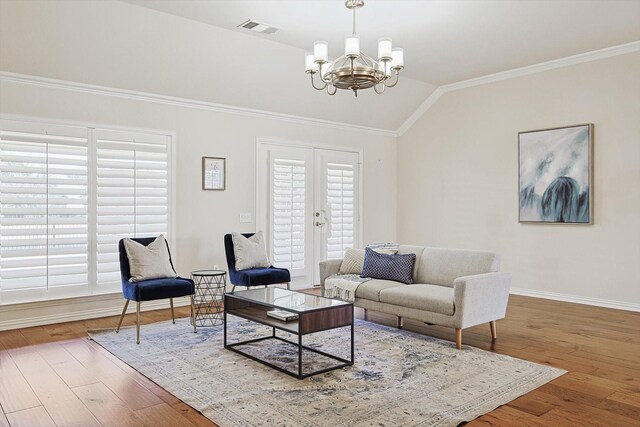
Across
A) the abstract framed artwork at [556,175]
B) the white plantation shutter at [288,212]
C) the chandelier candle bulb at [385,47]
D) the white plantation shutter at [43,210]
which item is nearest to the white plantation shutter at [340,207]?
the white plantation shutter at [288,212]

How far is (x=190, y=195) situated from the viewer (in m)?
5.96

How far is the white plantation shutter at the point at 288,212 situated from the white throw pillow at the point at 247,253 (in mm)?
969

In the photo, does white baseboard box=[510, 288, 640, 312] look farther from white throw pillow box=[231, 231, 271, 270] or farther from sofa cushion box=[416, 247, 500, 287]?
white throw pillow box=[231, 231, 271, 270]

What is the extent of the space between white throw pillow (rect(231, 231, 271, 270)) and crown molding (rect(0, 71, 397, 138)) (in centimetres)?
171

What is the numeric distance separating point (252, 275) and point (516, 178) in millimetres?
3864

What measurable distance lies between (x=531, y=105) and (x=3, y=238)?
6389 mm

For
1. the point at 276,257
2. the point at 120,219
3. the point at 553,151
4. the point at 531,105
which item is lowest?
the point at 276,257

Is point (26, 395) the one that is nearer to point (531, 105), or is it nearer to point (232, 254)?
point (232, 254)

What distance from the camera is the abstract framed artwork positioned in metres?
5.97

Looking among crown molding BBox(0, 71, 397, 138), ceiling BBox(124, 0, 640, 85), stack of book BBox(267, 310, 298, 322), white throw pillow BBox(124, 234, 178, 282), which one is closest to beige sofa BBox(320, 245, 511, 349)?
stack of book BBox(267, 310, 298, 322)

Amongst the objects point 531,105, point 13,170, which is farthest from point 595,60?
point 13,170

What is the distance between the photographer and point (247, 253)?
5.60m

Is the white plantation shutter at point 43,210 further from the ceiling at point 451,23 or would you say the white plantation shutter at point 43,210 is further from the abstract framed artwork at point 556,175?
the abstract framed artwork at point 556,175

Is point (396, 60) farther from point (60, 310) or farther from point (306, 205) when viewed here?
point (60, 310)
